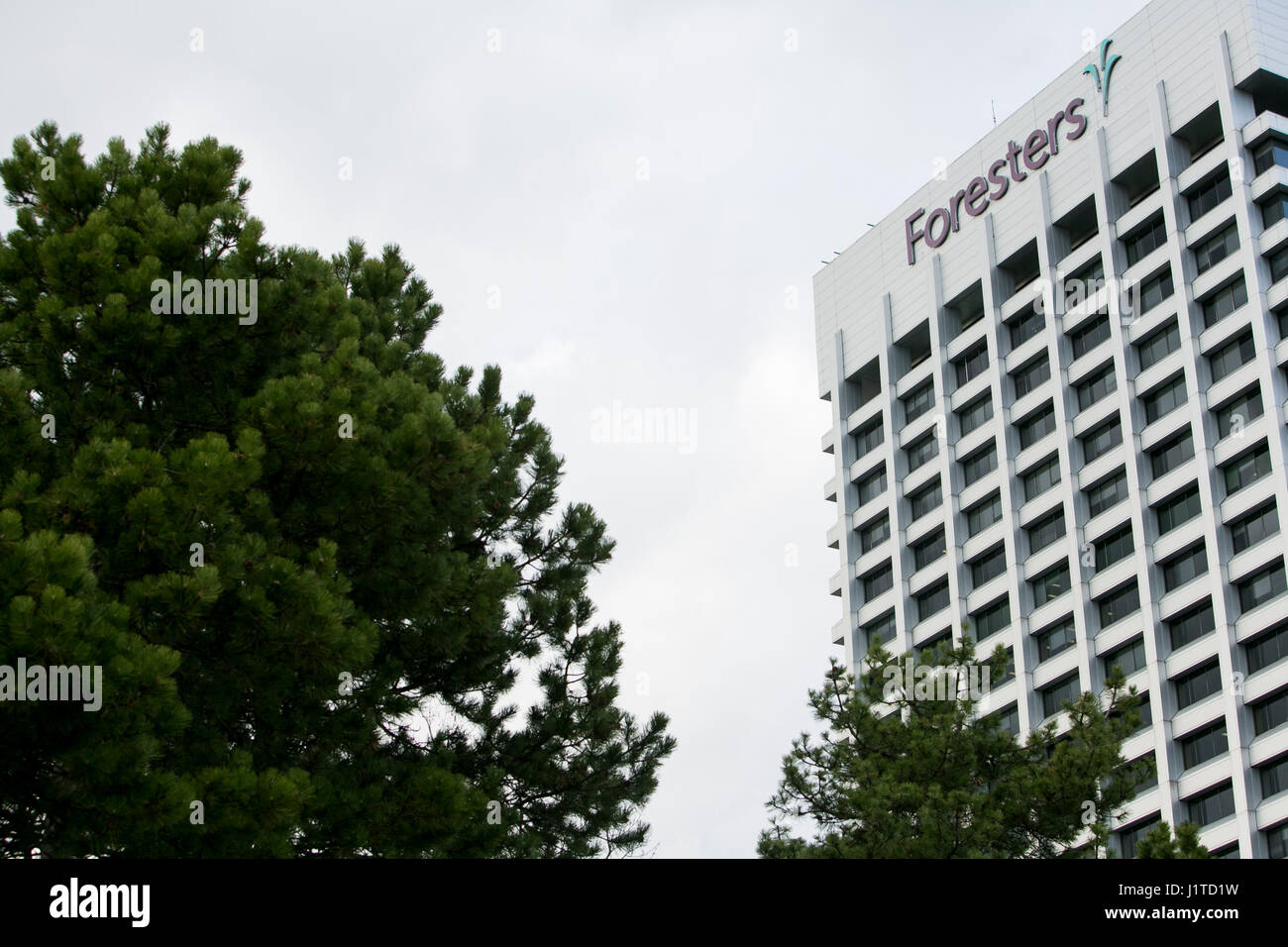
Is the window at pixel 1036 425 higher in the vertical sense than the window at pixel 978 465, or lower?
higher

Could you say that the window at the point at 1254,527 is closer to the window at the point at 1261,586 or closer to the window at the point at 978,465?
the window at the point at 1261,586

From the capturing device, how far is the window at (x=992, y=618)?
64062mm

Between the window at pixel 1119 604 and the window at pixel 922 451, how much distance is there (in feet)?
43.9

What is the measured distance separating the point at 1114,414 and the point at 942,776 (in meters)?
41.7

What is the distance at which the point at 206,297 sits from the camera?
558 inches

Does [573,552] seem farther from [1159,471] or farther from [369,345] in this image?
[1159,471]

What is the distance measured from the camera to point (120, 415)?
13.8m

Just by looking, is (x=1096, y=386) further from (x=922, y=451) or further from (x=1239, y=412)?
(x=922, y=451)

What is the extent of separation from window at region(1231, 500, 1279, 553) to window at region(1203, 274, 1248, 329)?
25.6ft

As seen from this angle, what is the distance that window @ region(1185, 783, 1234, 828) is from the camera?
2027 inches

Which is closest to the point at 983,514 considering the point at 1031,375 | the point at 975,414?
the point at 975,414

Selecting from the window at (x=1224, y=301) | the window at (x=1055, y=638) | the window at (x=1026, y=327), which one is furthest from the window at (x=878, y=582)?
the window at (x=1224, y=301)

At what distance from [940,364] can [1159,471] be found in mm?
14551
